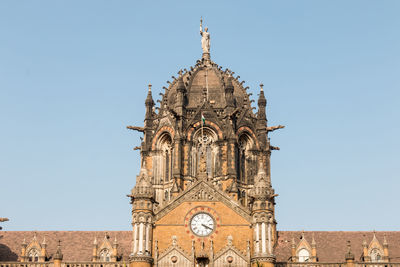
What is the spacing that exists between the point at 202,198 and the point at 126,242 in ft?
36.2

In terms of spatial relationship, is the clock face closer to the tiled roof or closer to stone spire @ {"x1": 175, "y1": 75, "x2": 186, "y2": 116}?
the tiled roof

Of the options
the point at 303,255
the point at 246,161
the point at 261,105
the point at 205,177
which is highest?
the point at 261,105

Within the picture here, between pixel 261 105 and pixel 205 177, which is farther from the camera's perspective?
pixel 261 105

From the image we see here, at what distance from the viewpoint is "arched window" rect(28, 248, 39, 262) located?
65.4m

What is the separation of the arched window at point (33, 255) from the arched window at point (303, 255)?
Result: 24302 millimetres

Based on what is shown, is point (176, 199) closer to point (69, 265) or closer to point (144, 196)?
point (144, 196)

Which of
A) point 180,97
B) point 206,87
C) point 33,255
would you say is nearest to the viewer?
point 33,255

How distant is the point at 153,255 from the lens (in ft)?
194

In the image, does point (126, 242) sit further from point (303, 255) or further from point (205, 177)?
point (303, 255)

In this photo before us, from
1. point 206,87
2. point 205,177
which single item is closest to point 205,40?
point 206,87

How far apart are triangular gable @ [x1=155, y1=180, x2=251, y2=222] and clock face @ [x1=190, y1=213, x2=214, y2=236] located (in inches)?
57.6

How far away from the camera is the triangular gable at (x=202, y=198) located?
6066 cm

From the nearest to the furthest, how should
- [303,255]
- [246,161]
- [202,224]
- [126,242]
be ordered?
[202,224] < [303,255] < [126,242] < [246,161]

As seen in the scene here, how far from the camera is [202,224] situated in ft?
198
